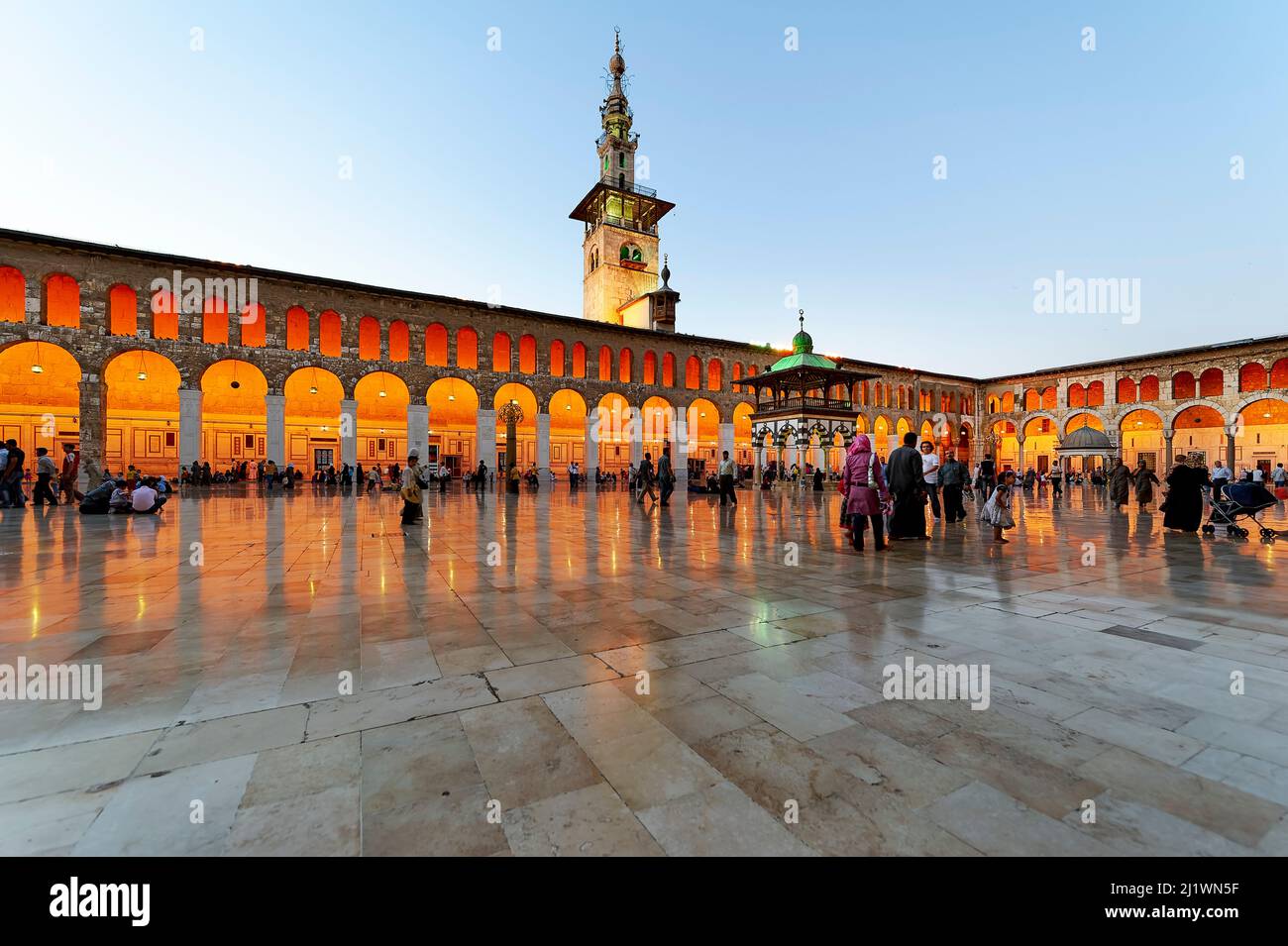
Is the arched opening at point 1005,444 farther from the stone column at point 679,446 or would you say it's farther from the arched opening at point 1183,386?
the stone column at point 679,446

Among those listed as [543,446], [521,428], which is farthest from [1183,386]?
[521,428]

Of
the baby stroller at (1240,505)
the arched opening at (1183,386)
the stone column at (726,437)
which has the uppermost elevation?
the arched opening at (1183,386)

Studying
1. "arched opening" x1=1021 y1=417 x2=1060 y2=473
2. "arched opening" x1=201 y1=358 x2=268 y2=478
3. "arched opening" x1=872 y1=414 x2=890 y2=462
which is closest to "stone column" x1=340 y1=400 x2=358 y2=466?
"arched opening" x1=201 y1=358 x2=268 y2=478

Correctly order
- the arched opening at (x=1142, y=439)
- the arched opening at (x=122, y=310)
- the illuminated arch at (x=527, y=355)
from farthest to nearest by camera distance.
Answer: the arched opening at (x=1142, y=439) → the illuminated arch at (x=527, y=355) → the arched opening at (x=122, y=310)

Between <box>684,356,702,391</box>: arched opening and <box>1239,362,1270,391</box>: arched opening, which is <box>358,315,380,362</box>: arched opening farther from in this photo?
<box>1239,362,1270,391</box>: arched opening

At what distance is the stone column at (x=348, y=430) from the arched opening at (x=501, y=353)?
710 cm

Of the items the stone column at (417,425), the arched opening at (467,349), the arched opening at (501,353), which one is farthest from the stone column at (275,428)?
the arched opening at (501,353)

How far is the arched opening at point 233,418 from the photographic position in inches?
1052

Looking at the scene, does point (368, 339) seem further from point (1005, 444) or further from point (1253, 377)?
point (1253, 377)

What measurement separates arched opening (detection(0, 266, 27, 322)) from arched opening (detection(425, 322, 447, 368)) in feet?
46.4

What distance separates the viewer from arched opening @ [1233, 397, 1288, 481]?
111 feet

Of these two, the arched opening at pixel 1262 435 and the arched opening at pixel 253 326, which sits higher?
the arched opening at pixel 253 326

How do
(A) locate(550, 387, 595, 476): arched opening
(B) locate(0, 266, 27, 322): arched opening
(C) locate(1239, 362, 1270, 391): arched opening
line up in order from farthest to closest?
(C) locate(1239, 362, 1270, 391): arched opening < (A) locate(550, 387, 595, 476): arched opening < (B) locate(0, 266, 27, 322): arched opening
